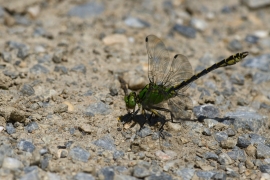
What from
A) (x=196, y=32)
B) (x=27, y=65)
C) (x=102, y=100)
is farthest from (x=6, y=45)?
(x=196, y=32)

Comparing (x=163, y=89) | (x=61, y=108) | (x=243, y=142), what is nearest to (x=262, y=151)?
(x=243, y=142)

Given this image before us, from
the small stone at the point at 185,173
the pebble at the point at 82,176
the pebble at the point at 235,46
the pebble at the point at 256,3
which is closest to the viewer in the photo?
the pebble at the point at 82,176

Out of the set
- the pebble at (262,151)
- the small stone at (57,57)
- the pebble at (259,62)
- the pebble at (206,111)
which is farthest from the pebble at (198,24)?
the pebble at (262,151)

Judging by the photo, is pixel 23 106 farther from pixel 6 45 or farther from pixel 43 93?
pixel 6 45

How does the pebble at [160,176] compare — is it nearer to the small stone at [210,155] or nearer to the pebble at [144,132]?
the small stone at [210,155]

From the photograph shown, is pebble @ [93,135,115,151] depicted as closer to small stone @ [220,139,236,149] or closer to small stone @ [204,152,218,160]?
small stone @ [204,152,218,160]

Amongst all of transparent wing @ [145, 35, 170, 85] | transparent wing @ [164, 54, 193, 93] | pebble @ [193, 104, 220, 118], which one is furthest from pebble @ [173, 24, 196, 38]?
pebble @ [193, 104, 220, 118]

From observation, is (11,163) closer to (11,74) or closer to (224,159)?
(11,74)
